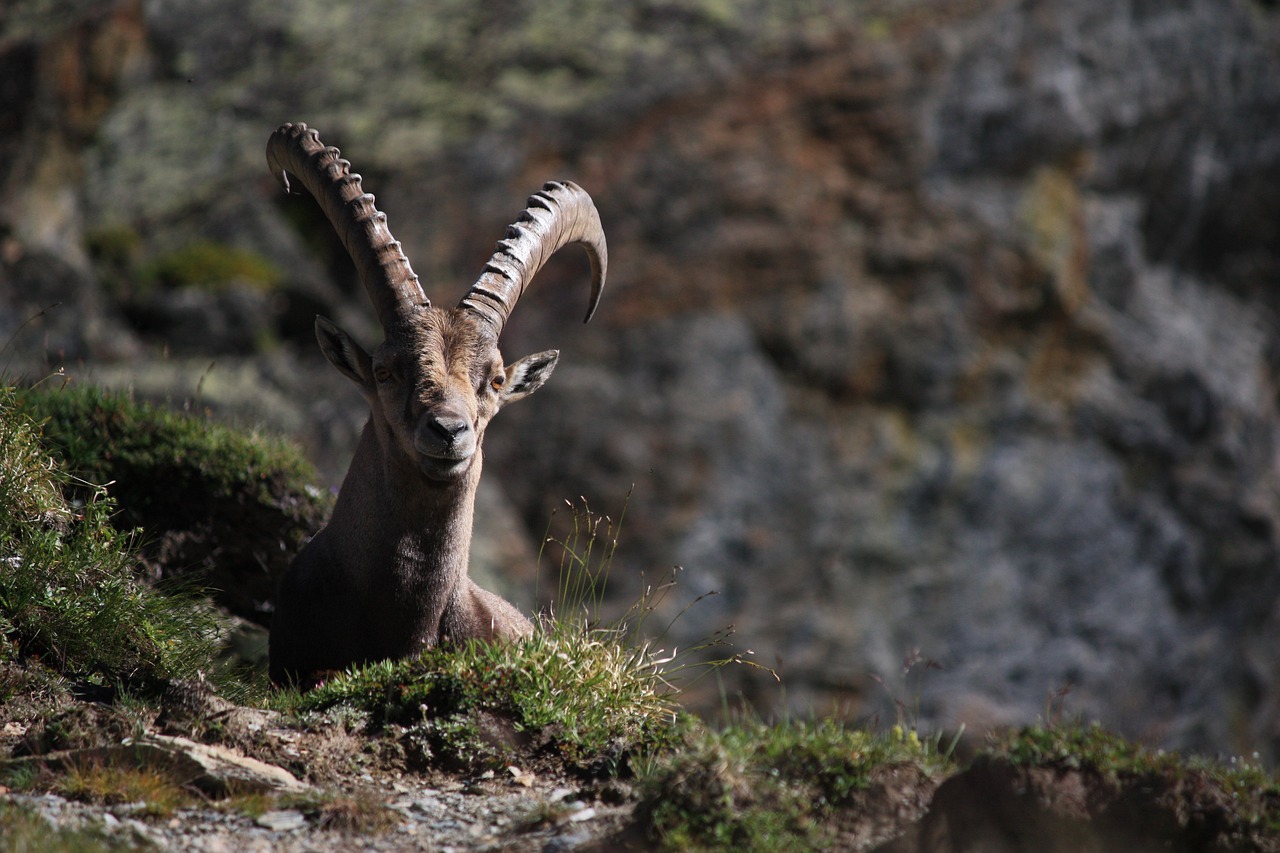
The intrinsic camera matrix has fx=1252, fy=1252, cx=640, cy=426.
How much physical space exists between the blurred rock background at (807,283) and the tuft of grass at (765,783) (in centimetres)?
1522

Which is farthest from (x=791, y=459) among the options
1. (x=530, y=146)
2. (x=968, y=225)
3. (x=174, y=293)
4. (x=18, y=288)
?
(x=18, y=288)

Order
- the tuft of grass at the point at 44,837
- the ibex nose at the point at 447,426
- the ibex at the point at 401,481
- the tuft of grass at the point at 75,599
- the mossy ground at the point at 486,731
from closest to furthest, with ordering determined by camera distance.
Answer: the tuft of grass at the point at 44,837
the mossy ground at the point at 486,731
the tuft of grass at the point at 75,599
the ibex nose at the point at 447,426
the ibex at the point at 401,481

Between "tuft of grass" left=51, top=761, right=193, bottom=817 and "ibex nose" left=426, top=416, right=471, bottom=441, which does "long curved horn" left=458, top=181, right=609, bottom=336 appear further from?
"tuft of grass" left=51, top=761, right=193, bottom=817

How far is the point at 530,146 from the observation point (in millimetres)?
23703

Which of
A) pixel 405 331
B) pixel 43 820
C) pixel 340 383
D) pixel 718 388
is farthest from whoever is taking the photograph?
pixel 718 388

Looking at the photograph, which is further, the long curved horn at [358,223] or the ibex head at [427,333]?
the long curved horn at [358,223]

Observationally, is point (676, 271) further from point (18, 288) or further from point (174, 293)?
point (18, 288)

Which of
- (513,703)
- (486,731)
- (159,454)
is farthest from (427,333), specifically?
(159,454)

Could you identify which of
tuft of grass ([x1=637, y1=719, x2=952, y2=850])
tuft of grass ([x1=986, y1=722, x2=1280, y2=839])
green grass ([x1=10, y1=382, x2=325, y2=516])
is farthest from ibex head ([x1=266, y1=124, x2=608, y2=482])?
tuft of grass ([x1=986, y1=722, x2=1280, y2=839])

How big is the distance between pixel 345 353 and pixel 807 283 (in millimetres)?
16815

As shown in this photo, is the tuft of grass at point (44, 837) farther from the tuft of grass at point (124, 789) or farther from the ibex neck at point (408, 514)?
the ibex neck at point (408, 514)

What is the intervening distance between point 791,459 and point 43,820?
62.4ft

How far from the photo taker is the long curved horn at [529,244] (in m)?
7.92

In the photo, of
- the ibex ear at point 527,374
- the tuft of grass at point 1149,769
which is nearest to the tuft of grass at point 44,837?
the tuft of grass at point 1149,769
